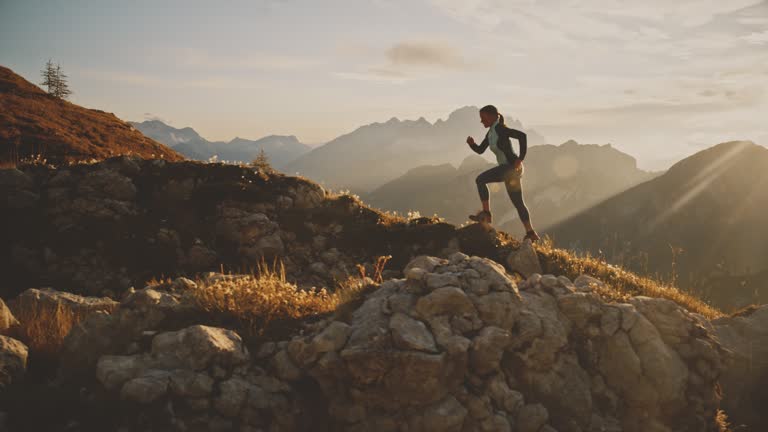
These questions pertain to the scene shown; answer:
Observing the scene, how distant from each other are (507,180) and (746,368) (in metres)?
6.42

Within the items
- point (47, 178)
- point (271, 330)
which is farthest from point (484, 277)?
point (47, 178)

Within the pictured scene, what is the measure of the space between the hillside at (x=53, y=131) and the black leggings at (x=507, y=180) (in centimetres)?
1432

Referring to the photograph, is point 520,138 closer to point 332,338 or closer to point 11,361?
point 332,338

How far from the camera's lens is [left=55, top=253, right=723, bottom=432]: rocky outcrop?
5.38 meters

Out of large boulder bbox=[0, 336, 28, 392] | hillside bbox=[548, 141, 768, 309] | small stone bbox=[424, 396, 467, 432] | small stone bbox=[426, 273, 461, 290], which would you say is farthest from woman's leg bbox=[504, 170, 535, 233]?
hillside bbox=[548, 141, 768, 309]

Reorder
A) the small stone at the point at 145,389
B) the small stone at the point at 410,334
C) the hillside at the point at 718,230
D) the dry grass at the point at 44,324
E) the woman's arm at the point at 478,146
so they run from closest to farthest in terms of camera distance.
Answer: the small stone at the point at 145,389 < the small stone at the point at 410,334 < the dry grass at the point at 44,324 < the woman's arm at the point at 478,146 < the hillside at the point at 718,230

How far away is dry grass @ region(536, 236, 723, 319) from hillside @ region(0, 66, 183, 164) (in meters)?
16.5

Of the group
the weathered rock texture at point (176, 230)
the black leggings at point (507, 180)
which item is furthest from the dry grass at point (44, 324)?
the black leggings at point (507, 180)

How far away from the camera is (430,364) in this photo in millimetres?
5512

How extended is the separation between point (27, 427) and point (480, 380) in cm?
556

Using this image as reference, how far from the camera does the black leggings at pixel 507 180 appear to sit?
37.9ft

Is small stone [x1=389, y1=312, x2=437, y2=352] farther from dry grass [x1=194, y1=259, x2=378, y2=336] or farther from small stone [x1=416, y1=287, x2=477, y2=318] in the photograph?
dry grass [x1=194, y1=259, x2=378, y2=336]

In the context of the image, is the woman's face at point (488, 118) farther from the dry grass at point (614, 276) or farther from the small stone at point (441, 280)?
the small stone at point (441, 280)

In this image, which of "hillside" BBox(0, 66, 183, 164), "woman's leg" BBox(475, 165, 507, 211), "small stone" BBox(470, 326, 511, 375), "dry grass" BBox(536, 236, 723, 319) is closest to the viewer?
"small stone" BBox(470, 326, 511, 375)
